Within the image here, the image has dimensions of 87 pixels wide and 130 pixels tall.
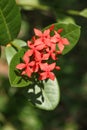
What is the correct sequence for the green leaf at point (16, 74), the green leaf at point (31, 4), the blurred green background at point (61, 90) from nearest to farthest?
the green leaf at point (16, 74), the green leaf at point (31, 4), the blurred green background at point (61, 90)

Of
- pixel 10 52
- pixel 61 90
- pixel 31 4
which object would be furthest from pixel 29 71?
pixel 61 90

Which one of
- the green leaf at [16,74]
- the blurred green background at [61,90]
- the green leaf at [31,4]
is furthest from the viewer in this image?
the blurred green background at [61,90]

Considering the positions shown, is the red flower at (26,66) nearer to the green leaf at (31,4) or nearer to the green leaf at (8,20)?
the green leaf at (8,20)

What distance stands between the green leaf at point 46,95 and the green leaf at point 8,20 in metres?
0.29

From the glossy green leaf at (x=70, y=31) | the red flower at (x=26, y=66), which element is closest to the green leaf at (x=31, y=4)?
the glossy green leaf at (x=70, y=31)

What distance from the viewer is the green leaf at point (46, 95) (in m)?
2.04

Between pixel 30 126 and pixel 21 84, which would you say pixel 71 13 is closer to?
pixel 21 84

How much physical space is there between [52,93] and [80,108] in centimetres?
234

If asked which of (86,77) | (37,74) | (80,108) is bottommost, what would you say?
(80,108)

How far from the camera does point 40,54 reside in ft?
6.18

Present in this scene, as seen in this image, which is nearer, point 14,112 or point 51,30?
point 51,30

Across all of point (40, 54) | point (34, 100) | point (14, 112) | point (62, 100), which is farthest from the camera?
point (62, 100)

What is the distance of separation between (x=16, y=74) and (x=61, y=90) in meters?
2.26

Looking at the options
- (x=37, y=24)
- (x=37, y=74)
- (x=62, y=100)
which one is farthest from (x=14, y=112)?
(x=37, y=74)
